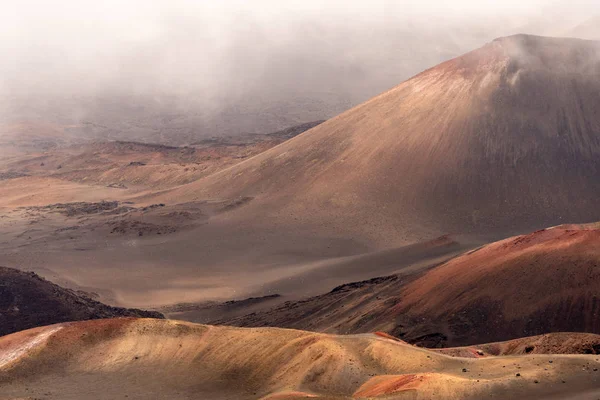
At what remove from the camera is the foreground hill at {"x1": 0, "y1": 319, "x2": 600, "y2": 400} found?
21484mm

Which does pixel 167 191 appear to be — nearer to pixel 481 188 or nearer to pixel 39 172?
pixel 481 188

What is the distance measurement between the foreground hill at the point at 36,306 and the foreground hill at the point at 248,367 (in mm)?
9574

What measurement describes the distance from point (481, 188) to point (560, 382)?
5027 centimetres

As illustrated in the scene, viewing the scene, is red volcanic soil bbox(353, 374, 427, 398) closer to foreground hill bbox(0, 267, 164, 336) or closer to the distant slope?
foreground hill bbox(0, 267, 164, 336)

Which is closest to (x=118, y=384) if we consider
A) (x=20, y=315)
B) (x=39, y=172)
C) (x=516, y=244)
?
(x=20, y=315)

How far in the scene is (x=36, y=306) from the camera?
42.2m

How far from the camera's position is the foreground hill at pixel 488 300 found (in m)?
34.3

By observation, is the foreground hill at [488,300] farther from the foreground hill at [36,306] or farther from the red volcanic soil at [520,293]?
the foreground hill at [36,306]

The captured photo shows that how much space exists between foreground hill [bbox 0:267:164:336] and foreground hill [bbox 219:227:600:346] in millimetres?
8287

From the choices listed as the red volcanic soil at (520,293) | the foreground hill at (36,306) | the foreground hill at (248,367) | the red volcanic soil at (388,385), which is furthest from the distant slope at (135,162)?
the red volcanic soil at (388,385)

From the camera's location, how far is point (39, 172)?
133750 mm

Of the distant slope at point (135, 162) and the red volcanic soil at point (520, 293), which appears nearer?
the red volcanic soil at point (520, 293)

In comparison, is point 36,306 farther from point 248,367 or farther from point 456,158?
point 456,158

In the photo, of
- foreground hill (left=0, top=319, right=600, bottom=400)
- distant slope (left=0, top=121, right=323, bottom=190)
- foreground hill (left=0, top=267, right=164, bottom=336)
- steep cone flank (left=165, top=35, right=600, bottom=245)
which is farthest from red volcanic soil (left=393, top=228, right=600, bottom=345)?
distant slope (left=0, top=121, right=323, bottom=190)
